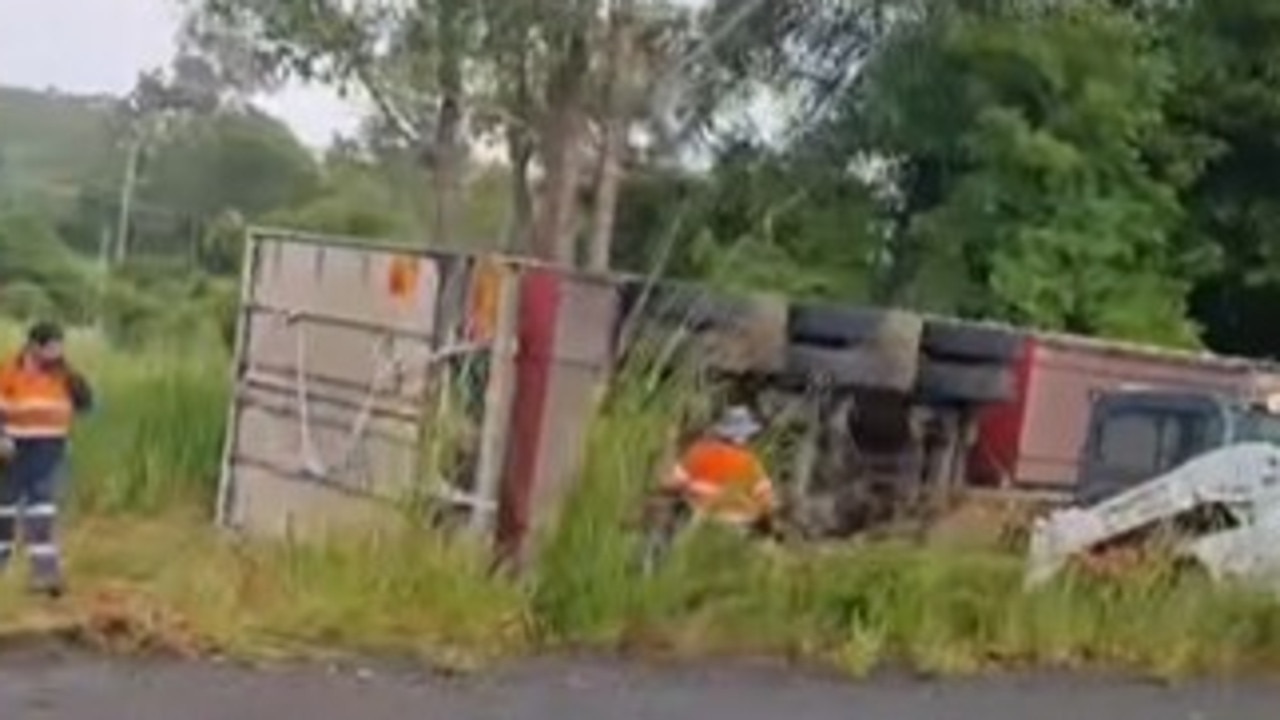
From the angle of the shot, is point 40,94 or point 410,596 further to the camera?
point 40,94

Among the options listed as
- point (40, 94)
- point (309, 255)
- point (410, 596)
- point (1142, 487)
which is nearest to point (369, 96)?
point (309, 255)

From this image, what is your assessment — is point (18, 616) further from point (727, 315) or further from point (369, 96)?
point (369, 96)

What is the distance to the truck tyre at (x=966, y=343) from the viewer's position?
55.9 feet

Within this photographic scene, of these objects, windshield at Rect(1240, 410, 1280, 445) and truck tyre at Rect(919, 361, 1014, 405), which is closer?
windshield at Rect(1240, 410, 1280, 445)

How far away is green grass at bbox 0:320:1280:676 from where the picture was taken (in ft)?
39.5

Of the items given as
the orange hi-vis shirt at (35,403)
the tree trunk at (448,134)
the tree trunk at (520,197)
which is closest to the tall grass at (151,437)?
the orange hi-vis shirt at (35,403)

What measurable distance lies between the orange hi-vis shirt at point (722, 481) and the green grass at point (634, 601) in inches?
11.9

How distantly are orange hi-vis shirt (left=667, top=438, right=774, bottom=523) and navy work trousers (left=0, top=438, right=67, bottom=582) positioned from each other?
3.34 m

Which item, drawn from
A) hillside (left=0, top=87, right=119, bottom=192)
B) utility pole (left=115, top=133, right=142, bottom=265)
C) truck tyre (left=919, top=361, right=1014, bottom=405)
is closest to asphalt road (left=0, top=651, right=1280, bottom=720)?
truck tyre (left=919, top=361, right=1014, bottom=405)

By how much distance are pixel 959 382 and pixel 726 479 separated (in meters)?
3.85

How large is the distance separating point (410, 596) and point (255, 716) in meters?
2.82

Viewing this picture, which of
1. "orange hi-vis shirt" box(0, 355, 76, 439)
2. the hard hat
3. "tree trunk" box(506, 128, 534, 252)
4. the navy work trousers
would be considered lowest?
the navy work trousers

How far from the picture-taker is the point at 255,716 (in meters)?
9.66

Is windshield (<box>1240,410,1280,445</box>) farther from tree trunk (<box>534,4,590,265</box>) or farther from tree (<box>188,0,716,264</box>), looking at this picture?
tree trunk (<box>534,4,590,265</box>)
